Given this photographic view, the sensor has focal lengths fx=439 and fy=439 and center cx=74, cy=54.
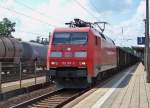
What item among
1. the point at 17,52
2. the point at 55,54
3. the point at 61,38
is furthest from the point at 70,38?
the point at 17,52

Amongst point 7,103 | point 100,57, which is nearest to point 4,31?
point 100,57

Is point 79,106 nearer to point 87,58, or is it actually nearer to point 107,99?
point 107,99

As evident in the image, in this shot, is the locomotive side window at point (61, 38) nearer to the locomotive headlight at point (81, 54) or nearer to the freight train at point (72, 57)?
the freight train at point (72, 57)

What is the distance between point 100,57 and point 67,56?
383cm

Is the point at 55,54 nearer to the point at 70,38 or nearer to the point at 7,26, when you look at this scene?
the point at 70,38

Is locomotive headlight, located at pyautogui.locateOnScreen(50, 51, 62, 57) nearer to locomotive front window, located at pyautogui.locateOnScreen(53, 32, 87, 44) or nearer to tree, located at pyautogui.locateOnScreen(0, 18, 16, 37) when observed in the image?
locomotive front window, located at pyautogui.locateOnScreen(53, 32, 87, 44)

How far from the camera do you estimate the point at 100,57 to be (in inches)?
997

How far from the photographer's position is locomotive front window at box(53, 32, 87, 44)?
22.4 meters

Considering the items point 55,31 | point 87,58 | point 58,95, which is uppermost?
point 55,31

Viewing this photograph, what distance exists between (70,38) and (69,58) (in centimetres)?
132

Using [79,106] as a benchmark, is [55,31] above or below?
above

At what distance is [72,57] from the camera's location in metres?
21.8

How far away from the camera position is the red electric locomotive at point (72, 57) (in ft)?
70.7

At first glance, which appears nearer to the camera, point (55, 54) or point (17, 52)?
point (55, 54)
